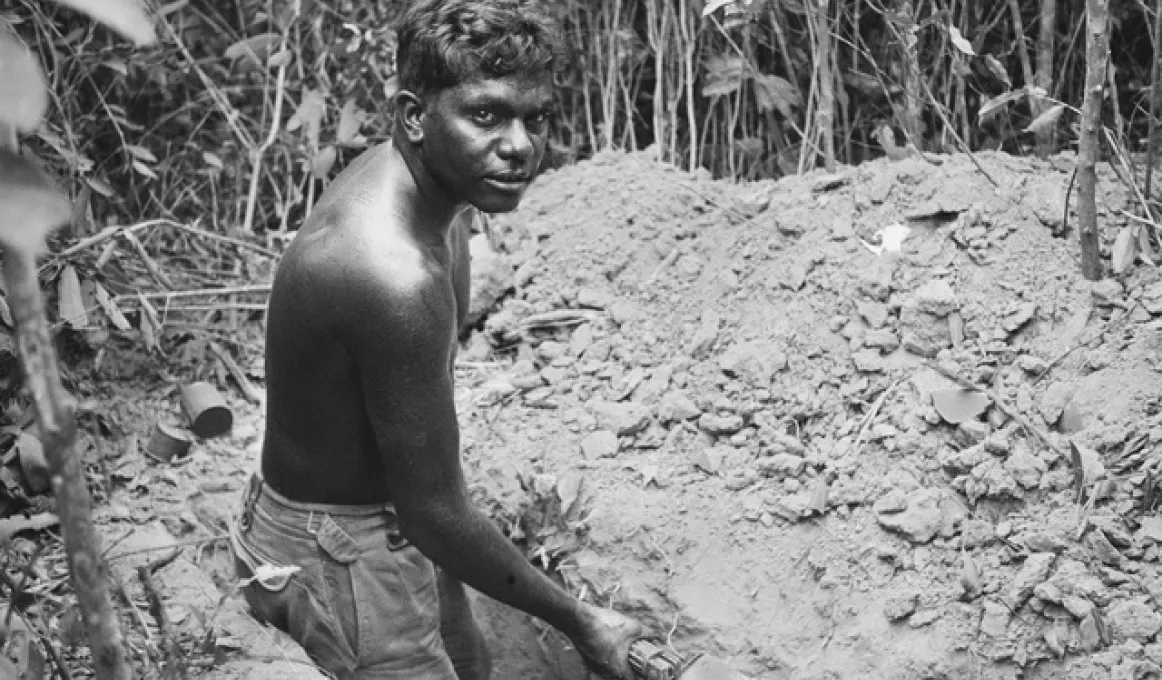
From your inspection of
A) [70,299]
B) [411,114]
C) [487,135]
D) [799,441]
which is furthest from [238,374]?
[487,135]

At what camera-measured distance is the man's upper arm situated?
2363 mm

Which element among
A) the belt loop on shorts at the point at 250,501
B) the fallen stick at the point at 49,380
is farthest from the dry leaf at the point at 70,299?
the fallen stick at the point at 49,380

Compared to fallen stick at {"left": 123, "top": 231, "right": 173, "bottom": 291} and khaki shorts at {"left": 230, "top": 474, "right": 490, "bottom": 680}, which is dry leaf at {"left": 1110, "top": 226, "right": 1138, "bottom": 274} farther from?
fallen stick at {"left": 123, "top": 231, "right": 173, "bottom": 291}

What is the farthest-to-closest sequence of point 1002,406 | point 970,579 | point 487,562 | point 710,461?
point 710,461 < point 1002,406 < point 970,579 < point 487,562

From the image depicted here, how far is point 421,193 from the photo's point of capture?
2.58 metres

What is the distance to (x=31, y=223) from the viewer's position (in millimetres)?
1213

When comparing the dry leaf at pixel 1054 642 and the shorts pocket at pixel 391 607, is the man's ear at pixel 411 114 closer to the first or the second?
the shorts pocket at pixel 391 607

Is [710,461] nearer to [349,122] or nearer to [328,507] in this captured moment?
[328,507]

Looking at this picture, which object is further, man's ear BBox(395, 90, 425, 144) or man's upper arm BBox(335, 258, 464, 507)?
man's ear BBox(395, 90, 425, 144)

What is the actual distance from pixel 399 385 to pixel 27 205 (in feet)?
4.00

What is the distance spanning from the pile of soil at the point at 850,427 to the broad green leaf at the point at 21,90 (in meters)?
2.28

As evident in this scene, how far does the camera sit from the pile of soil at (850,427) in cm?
295

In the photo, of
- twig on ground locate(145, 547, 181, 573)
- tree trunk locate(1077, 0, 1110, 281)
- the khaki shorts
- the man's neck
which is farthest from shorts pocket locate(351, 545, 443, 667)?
tree trunk locate(1077, 0, 1110, 281)

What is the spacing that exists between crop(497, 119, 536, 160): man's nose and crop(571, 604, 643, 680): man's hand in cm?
98
